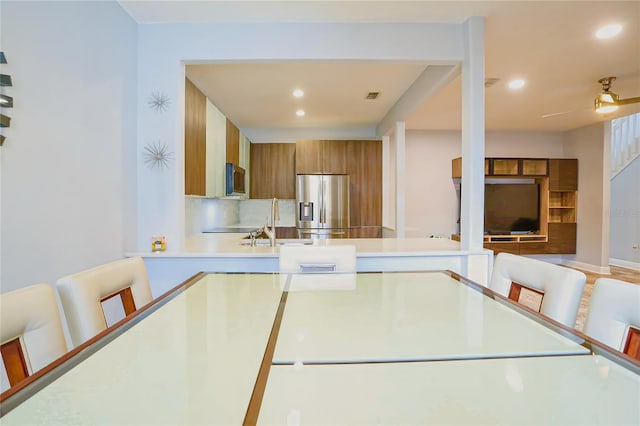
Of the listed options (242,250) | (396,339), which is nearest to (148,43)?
(242,250)

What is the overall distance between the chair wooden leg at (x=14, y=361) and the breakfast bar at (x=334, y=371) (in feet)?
0.44

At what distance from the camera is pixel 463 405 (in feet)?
Result: 2.17

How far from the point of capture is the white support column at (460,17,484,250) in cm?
238

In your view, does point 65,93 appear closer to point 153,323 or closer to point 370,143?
point 153,323

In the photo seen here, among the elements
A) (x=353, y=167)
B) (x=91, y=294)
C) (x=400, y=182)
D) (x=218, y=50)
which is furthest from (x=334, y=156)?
(x=91, y=294)

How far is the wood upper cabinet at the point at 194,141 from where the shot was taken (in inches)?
111

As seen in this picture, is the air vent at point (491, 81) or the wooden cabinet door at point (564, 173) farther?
the wooden cabinet door at point (564, 173)

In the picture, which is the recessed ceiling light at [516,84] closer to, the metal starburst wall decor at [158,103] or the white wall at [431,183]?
the white wall at [431,183]

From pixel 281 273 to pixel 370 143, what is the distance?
3789 millimetres

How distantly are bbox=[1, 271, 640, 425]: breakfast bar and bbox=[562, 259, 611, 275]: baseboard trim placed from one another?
5.85 m

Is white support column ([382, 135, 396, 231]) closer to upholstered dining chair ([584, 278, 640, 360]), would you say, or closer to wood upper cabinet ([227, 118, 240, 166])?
wood upper cabinet ([227, 118, 240, 166])

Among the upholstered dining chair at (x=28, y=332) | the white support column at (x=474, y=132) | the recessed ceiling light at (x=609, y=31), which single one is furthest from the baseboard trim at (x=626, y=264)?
the upholstered dining chair at (x=28, y=332)

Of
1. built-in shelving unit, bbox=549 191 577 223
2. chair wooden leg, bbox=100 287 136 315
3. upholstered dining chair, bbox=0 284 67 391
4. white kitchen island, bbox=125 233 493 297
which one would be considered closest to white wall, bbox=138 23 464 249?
white kitchen island, bbox=125 233 493 297

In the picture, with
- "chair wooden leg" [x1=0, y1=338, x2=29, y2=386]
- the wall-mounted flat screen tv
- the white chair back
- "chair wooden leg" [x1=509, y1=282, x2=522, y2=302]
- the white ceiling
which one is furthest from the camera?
the wall-mounted flat screen tv
